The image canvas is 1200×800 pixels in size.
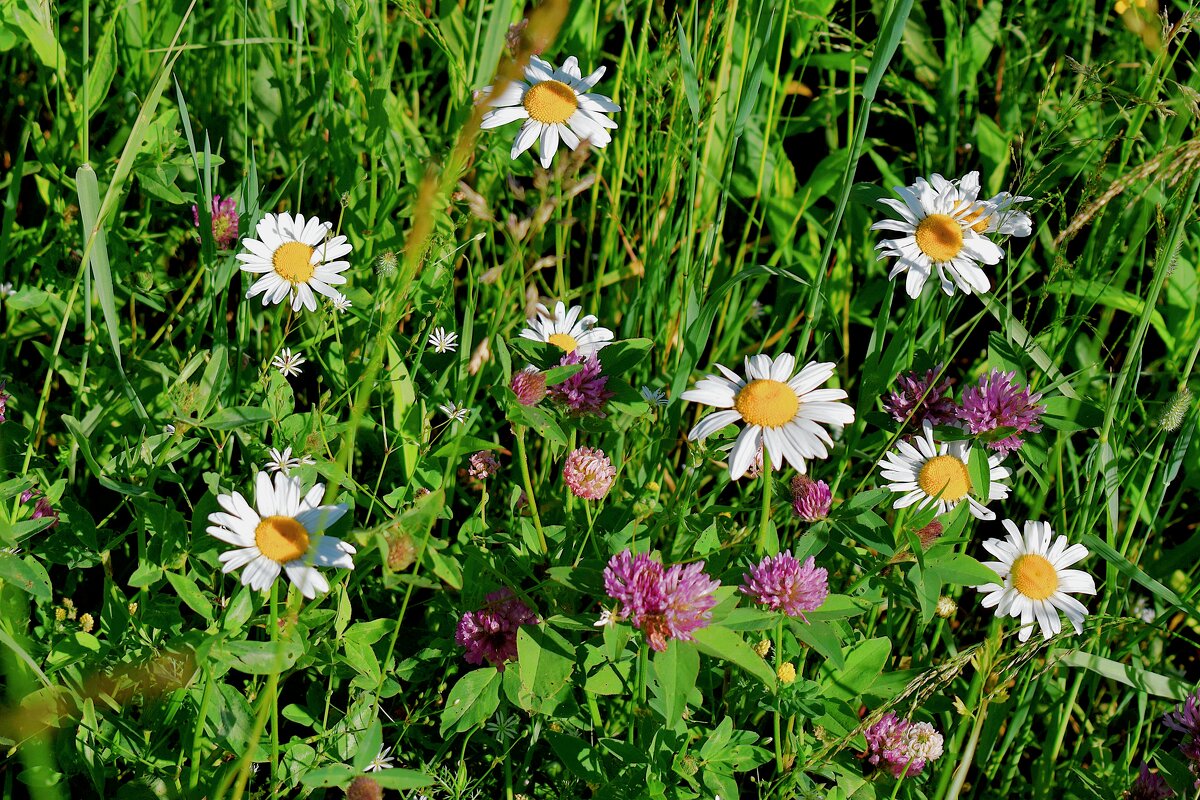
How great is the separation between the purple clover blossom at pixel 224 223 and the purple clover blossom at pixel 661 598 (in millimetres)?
965

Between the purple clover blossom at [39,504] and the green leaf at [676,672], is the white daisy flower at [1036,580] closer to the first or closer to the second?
the green leaf at [676,672]

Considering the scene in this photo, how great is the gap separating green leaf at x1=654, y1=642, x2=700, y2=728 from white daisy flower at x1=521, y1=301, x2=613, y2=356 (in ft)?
1.53

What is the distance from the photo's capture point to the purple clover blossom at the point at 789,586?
1351 mm

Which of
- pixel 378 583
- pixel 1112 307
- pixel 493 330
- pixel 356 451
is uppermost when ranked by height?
pixel 493 330

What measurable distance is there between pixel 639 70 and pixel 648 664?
1.21m

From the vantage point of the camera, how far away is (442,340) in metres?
1.75

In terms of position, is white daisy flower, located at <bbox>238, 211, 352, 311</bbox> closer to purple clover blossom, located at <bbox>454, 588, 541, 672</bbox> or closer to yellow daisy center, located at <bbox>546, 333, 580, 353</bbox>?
yellow daisy center, located at <bbox>546, 333, 580, 353</bbox>

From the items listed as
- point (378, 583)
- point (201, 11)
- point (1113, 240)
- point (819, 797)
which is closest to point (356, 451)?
point (378, 583)

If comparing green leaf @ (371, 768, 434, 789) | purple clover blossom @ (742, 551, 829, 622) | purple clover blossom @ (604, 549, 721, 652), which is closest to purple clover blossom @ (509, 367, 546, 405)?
purple clover blossom @ (604, 549, 721, 652)

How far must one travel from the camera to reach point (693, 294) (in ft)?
5.48

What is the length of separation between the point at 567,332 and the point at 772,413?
49cm

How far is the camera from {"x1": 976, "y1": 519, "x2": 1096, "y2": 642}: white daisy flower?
1.55 metres

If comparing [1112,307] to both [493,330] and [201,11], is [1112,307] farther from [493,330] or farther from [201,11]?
[201,11]

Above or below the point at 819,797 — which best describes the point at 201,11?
above
